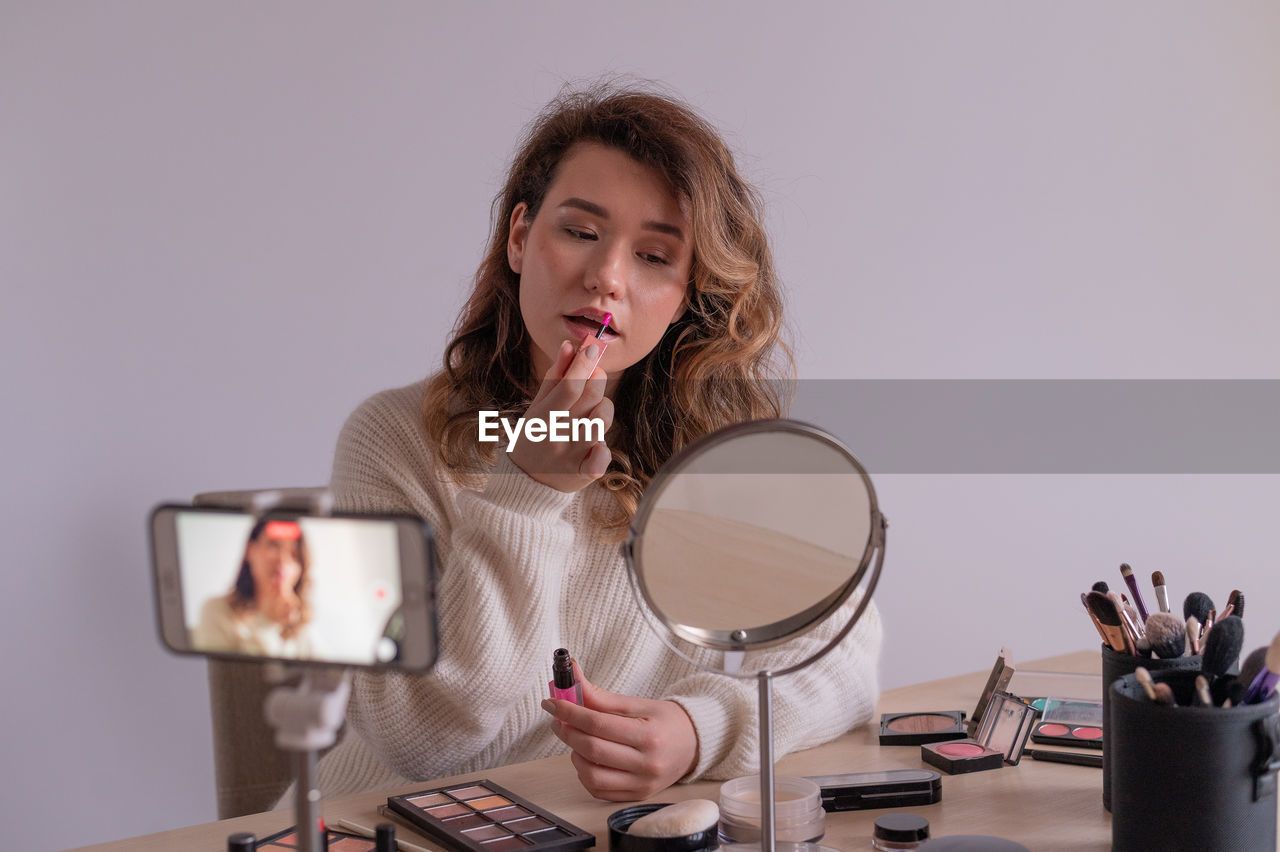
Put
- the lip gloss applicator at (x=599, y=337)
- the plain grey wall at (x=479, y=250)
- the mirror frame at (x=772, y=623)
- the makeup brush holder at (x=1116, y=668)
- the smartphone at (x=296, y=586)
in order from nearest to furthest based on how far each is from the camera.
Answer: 1. the smartphone at (x=296, y=586)
2. the mirror frame at (x=772, y=623)
3. the makeup brush holder at (x=1116, y=668)
4. the lip gloss applicator at (x=599, y=337)
5. the plain grey wall at (x=479, y=250)

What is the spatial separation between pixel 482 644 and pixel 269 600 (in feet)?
1.83

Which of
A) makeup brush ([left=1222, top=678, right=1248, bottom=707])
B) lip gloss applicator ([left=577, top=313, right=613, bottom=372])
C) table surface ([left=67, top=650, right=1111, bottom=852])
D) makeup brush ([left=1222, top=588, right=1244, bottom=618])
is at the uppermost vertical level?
lip gloss applicator ([left=577, top=313, right=613, bottom=372])

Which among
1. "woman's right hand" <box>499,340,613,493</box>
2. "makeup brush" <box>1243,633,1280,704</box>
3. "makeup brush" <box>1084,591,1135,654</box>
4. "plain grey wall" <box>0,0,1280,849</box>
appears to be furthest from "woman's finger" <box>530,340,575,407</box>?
"plain grey wall" <box>0,0,1280,849</box>

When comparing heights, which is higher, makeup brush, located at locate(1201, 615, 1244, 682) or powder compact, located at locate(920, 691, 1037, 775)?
makeup brush, located at locate(1201, 615, 1244, 682)

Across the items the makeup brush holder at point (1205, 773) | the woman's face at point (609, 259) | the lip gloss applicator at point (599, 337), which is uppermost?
the woman's face at point (609, 259)

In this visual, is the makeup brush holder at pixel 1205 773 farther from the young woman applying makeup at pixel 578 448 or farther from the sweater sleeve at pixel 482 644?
the sweater sleeve at pixel 482 644

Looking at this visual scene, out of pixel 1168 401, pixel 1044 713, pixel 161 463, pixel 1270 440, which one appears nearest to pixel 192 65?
pixel 161 463

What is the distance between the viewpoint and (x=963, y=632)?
209 centimetres

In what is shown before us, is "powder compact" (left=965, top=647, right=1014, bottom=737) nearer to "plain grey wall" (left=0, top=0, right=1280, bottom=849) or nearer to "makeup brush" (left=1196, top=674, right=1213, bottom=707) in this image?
"makeup brush" (left=1196, top=674, right=1213, bottom=707)

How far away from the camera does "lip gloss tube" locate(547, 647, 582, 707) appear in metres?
0.85

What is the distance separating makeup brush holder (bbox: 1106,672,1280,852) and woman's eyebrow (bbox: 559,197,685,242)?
24.5 inches

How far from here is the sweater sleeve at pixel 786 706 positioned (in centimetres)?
90

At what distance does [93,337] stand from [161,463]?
7.3 inches

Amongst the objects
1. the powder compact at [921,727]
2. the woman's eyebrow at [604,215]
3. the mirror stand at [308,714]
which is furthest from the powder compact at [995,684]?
the mirror stand at [308,714]
